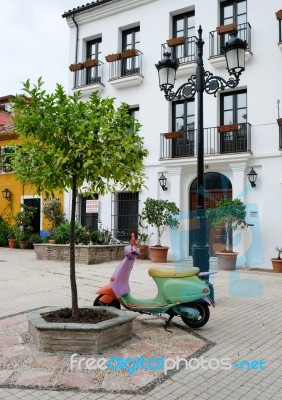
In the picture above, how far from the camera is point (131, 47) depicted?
15461 mm

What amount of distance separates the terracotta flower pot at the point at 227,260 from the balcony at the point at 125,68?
7.47 metres

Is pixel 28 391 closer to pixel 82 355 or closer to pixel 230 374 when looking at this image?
pixel 82 355

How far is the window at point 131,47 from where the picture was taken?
14.9m

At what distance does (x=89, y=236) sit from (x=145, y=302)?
805cm

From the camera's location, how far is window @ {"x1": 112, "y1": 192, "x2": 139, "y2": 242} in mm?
14688

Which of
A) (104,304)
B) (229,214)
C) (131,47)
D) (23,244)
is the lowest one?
(104,304)

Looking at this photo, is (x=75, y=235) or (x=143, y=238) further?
(x=143, y=238)

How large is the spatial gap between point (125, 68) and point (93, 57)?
2.24m

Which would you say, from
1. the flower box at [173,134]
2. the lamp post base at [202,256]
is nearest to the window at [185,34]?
the flower box at [173,134]

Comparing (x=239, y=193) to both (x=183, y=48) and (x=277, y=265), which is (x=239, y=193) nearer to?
(x=277, y=265)

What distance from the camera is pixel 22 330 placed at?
4934mm

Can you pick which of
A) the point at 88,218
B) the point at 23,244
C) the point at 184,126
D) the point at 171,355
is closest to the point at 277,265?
the point at 184,126

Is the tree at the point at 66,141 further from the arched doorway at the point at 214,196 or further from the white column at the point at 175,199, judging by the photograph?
the white column at the point at 175,199

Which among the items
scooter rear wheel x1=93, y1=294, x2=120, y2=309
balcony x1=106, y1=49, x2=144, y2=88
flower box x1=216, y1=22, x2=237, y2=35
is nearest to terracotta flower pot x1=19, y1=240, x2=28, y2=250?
balcony x1=106, y1=49, x2=144, y2=88
